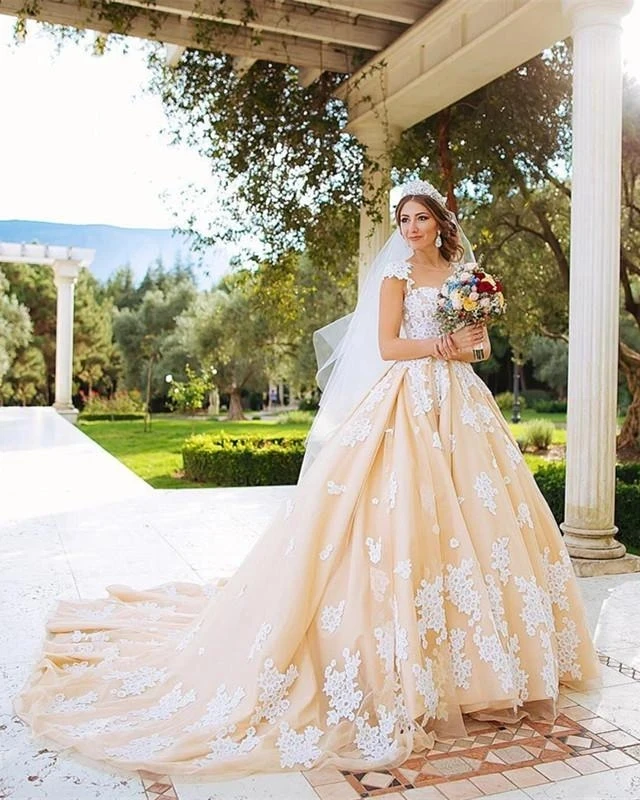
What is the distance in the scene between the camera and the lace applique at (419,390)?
9.66 feet

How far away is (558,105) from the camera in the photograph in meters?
7.90

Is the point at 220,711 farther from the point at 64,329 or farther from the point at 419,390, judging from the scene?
the point at 64,329

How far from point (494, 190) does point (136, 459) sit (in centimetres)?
698

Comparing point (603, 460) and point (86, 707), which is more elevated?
point (603, 460)

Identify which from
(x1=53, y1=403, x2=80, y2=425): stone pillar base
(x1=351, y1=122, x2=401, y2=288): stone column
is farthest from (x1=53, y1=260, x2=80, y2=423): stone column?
(x1=351, y1=122, x2=401, y2=288): stone column

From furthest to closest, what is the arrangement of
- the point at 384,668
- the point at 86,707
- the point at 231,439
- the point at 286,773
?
the point at 231,439, the point at 86,707, the point at 384,668, the point at 286,773

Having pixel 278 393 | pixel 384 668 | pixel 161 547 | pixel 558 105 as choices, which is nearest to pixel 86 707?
pixel 384 668

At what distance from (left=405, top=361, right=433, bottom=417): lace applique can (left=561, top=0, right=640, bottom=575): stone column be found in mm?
2020

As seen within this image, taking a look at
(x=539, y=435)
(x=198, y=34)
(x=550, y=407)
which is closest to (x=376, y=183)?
(x=198, y=34)

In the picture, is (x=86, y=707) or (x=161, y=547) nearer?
(x=86, y=707)

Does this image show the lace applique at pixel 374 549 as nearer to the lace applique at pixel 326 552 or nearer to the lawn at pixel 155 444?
the lace applique at pixel 326 552

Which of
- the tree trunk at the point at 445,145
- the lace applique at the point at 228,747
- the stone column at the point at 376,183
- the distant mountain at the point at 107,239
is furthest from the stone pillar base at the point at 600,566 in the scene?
the distant mountain at the point at 107,239

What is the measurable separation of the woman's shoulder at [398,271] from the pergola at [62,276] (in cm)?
1820

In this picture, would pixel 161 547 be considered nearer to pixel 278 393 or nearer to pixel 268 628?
pixel 268 628
